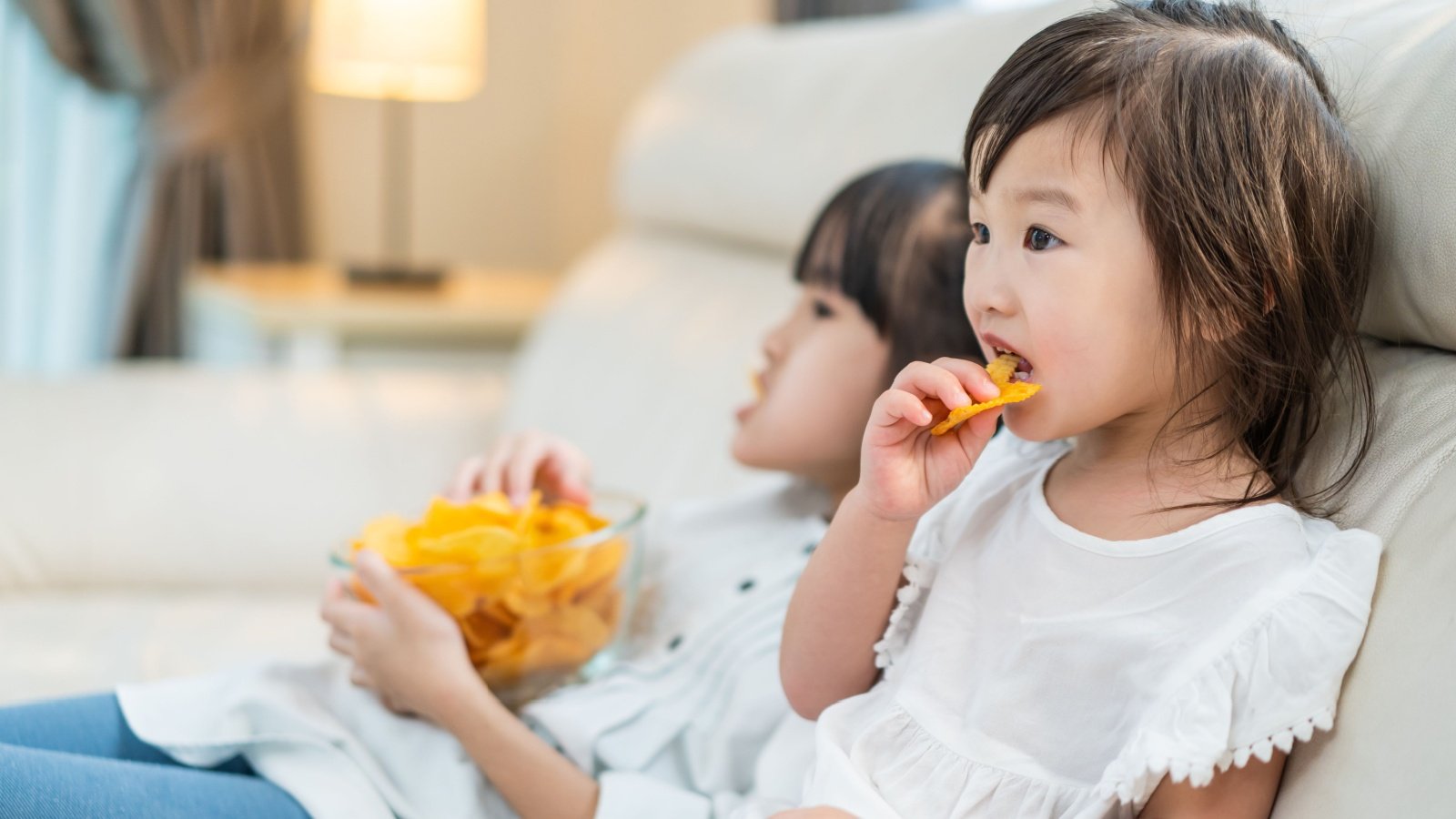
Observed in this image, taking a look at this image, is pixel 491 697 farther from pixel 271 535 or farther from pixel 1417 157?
pixel 271 535

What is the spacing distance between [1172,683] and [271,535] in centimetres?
117

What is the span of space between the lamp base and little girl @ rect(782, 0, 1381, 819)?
69.5 inches

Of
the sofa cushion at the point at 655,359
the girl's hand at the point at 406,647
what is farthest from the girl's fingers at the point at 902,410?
the sofa cushion at the point at 655,359

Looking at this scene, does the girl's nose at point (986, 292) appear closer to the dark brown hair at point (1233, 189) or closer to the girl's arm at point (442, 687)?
the dark brown hair at point (1233, 189)

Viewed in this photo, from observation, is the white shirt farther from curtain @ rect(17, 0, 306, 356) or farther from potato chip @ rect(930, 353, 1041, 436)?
curtain @ rect(17, 0, 306, 356)

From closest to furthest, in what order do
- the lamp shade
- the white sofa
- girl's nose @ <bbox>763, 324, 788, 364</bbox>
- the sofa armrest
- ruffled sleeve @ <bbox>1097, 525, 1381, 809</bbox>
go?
ruffled sleeve @ <bbox>1097, 525, 1381, 809</bbox>
girl's nose @ <bbox>763, 324, 788, 364</bbox>
the white sofa
the sofa armrest
the lamp shade

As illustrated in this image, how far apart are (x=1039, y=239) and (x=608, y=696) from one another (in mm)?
457

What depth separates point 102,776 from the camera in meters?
0.73

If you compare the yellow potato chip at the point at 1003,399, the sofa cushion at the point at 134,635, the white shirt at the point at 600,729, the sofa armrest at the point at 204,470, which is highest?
the yellow potato chip at the point at 1003,399

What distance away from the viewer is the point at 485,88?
2996 mm

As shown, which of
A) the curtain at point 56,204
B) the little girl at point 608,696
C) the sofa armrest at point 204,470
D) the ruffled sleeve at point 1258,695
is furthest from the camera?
the curtain at point 56,204

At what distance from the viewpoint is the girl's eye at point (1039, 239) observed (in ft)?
1.99

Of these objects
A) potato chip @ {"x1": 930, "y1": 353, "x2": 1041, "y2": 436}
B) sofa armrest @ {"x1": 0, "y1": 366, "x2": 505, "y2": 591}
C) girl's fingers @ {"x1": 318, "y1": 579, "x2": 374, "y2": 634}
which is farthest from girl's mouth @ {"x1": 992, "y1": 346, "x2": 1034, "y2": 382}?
sofa armrest @ {"x1": 0, "y1": 366, "x2": 505, "y2": 591}

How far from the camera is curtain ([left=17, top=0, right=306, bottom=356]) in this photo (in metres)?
2.62
